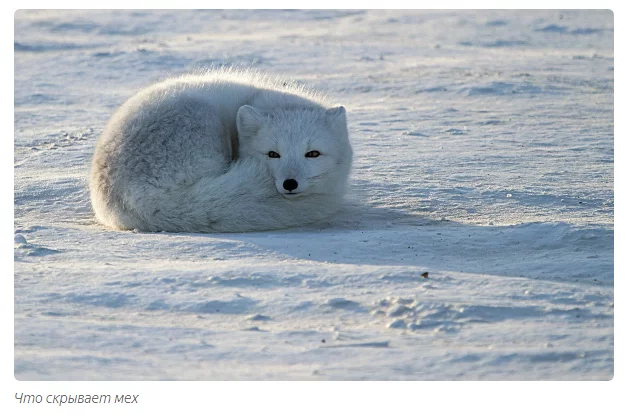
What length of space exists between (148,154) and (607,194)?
8.44 ft

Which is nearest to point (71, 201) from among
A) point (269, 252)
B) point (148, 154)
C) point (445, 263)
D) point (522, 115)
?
point (148, 154)

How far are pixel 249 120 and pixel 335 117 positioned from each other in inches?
18.9

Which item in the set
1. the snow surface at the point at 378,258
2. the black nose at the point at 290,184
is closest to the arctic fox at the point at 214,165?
the black nose at the point at 290,184

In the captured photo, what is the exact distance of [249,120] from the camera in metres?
4.20

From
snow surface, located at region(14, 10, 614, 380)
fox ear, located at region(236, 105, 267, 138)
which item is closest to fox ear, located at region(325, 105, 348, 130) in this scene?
fox ear, located at region(236, 105, 267, 138)

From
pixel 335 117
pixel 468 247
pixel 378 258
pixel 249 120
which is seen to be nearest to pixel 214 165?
pixel 249 120

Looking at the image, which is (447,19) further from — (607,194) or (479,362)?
(479,362)

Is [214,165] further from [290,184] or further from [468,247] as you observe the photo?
[468,247]

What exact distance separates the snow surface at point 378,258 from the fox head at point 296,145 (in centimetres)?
24

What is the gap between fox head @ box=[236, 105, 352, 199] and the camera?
404 cm

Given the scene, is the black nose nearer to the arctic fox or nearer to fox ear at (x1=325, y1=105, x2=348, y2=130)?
the arctic fox

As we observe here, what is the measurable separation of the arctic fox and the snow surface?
0.15 metres

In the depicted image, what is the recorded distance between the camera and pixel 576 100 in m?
7.46

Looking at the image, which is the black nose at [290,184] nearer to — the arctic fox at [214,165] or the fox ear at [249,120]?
the arctic fox at [214,165]
